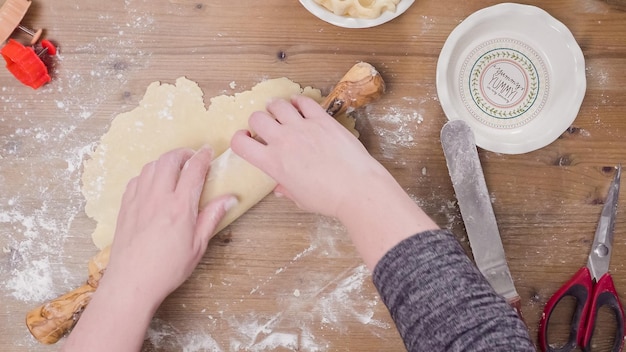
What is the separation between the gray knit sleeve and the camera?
729 millimetres

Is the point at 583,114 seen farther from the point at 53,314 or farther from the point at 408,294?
the point at 53,314

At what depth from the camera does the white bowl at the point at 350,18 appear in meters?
1.00

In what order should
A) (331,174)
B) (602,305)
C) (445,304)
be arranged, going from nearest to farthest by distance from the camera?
(445,304) < (331,174) < (602,305)

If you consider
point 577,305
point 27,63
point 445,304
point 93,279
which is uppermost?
point 27,63

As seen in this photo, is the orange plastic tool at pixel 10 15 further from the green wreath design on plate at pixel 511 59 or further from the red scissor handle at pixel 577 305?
the red scissor handle at pixel 577 305

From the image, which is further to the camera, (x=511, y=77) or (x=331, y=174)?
(x=511, y=77)

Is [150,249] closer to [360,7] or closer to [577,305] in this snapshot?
[360,7]

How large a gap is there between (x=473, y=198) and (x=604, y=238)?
238 millimetres

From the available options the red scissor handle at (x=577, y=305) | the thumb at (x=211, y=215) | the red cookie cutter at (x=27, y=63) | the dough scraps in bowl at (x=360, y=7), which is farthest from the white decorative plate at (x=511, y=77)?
the red cookie cutter at (x=27, y=63)

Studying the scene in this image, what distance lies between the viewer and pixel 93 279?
971mm

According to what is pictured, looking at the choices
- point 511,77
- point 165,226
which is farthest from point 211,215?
point 511,77

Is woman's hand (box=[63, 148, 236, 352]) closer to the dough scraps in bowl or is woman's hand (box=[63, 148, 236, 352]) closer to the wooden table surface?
the wooden table surface

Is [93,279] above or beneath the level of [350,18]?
beneath

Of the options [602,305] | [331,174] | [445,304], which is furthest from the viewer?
[602,305]
